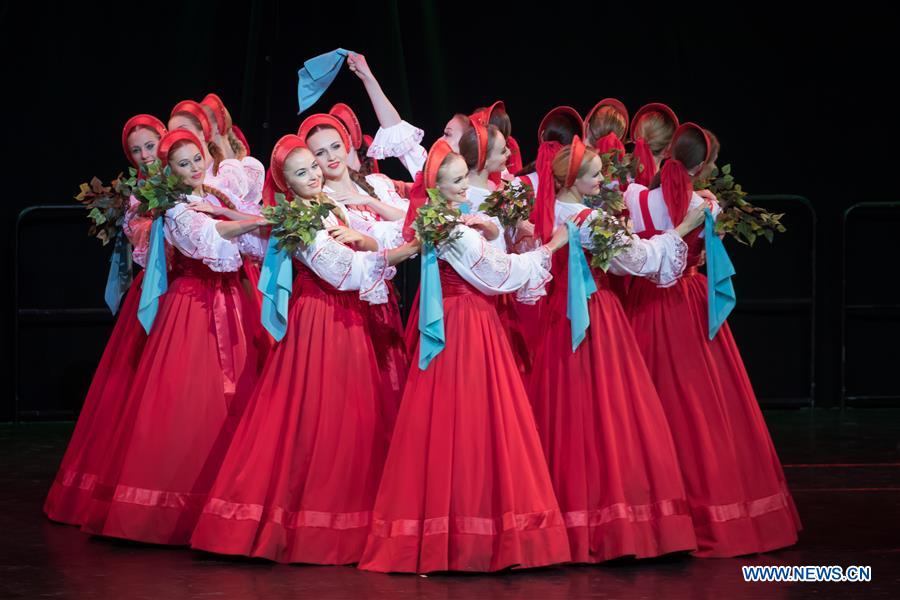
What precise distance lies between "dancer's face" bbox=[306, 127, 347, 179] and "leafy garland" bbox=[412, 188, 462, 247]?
1.91 feet

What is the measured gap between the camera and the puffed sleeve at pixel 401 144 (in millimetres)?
5398

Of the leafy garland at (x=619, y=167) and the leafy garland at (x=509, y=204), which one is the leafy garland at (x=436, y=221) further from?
the leafy garland at (x=619, y=167)

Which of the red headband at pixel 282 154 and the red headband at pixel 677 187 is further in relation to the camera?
the red headband at pixel 677 187

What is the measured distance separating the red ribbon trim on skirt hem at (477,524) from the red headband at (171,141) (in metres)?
1.62

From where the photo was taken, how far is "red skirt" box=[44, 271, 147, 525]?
5.00m

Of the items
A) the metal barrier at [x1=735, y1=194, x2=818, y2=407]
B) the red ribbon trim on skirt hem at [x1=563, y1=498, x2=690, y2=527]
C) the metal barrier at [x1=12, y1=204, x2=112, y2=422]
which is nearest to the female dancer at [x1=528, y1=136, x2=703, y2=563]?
the red ribbon trim on skirt hem at [x1=563, y1=498, x2=690, y2=527]

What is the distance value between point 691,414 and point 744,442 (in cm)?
21

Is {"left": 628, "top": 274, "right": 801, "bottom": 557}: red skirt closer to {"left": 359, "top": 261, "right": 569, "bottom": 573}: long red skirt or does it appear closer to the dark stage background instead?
{"left": 359, "top": 261, "right": 569, "bottom": 573}: long red skirt

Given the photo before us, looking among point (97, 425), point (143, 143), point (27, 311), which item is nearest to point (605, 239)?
point (143, 143)

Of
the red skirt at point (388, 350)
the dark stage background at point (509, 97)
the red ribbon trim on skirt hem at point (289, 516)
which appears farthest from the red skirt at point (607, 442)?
the dark stage background at point (509, 97)

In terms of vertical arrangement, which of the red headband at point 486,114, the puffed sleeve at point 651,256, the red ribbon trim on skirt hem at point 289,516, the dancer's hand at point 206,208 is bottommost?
the red ribbon trim on skirt hem at point 289,516

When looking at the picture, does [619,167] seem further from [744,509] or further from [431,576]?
[431,576]

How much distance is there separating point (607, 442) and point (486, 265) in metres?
0.70

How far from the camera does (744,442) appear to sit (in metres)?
4.55
